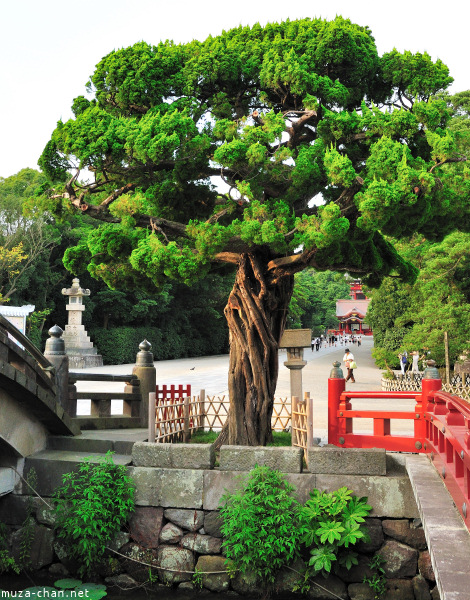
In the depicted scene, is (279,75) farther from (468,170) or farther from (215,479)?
(215,479)

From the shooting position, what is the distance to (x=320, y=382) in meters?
22.3

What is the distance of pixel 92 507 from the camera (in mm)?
7211

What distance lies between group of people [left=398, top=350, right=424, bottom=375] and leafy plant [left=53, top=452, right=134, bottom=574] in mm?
15848

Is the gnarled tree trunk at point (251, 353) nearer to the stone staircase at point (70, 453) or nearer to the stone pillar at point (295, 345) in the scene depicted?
the stone pillar at point (295, 345)

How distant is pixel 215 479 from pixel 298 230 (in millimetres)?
3436

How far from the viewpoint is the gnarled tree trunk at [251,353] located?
28.7 ft

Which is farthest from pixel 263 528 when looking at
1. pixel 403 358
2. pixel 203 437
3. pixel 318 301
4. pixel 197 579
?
pixel 318 301

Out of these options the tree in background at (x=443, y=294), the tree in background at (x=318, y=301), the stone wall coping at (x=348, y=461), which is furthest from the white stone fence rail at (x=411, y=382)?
the tree in background at (x=318, y=301)

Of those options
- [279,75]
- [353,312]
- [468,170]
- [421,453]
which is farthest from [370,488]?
[353,312]

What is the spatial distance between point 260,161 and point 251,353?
9.80ft

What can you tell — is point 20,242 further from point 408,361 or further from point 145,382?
point 145,382

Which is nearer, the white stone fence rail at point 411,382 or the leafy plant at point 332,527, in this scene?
the leafy plant at point 332,527

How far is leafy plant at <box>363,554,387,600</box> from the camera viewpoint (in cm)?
693

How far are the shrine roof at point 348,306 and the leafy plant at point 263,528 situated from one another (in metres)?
70.0
